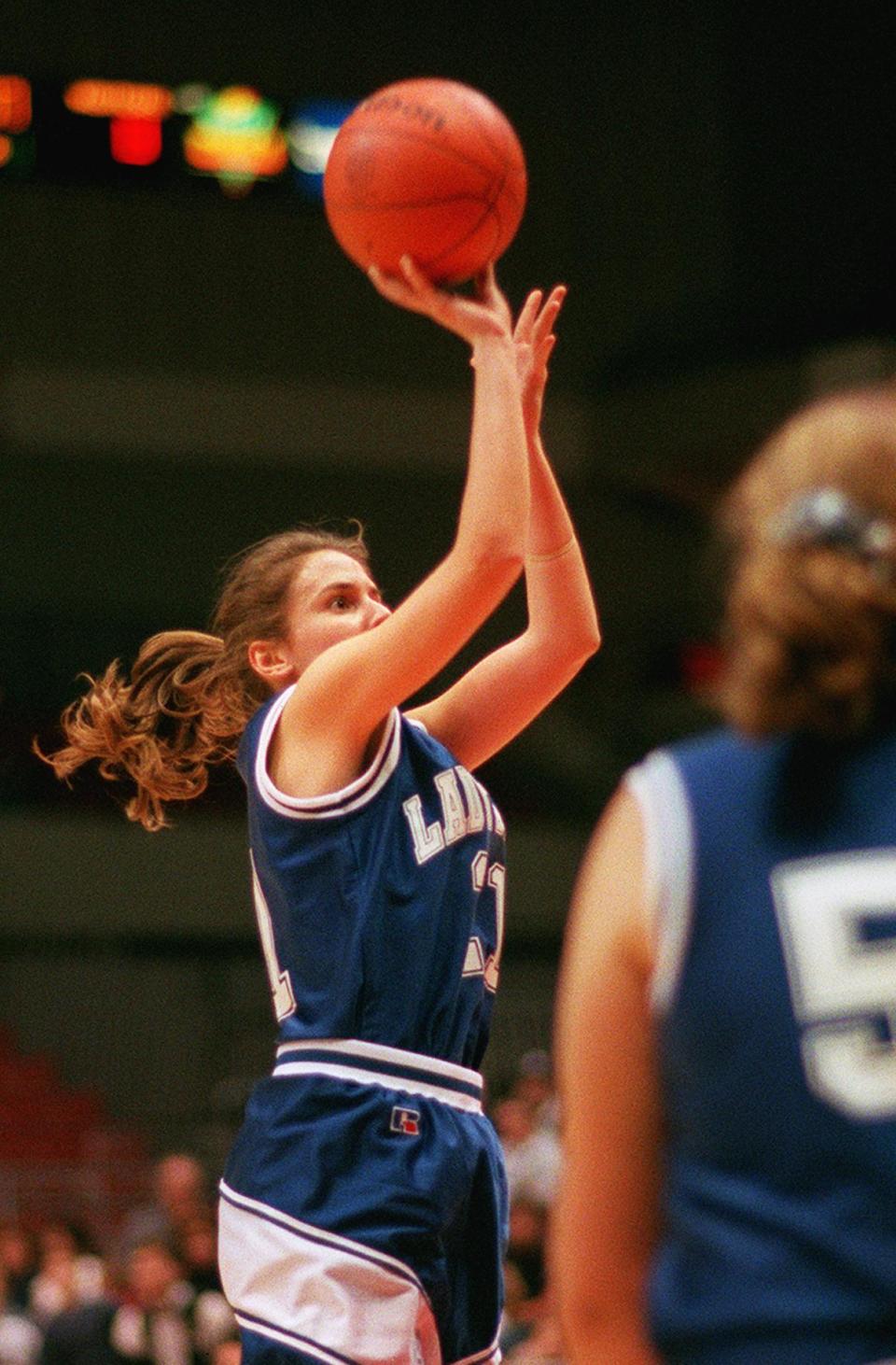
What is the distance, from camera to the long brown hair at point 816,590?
1939mm

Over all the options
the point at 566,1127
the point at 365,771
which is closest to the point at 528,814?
the point at 365,771

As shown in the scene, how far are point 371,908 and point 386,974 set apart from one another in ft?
0.36

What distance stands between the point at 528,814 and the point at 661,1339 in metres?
17.6

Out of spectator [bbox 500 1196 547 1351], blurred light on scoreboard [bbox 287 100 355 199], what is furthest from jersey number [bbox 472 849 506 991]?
blurred light on scoreboard [bbox 287 100 355 199]

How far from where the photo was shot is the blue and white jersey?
351 cm

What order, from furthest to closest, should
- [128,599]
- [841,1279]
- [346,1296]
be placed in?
[128,599]
[346,1296]
[841,1279]

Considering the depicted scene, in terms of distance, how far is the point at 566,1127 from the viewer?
2.11 metres

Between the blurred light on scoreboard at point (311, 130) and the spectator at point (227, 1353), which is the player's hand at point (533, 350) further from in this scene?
the blurred light on scoreboard at point (311, 130)

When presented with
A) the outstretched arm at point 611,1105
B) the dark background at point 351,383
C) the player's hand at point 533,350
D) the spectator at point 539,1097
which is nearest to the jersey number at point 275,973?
the player's hand at point 533,350

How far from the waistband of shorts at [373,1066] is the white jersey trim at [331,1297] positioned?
23cm

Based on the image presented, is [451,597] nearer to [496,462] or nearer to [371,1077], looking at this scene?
[496,462]

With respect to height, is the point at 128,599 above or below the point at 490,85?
below

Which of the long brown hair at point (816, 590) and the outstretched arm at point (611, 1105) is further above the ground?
the long brown hair at point (816, 590)

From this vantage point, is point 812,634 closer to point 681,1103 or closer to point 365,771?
point 681,1103
